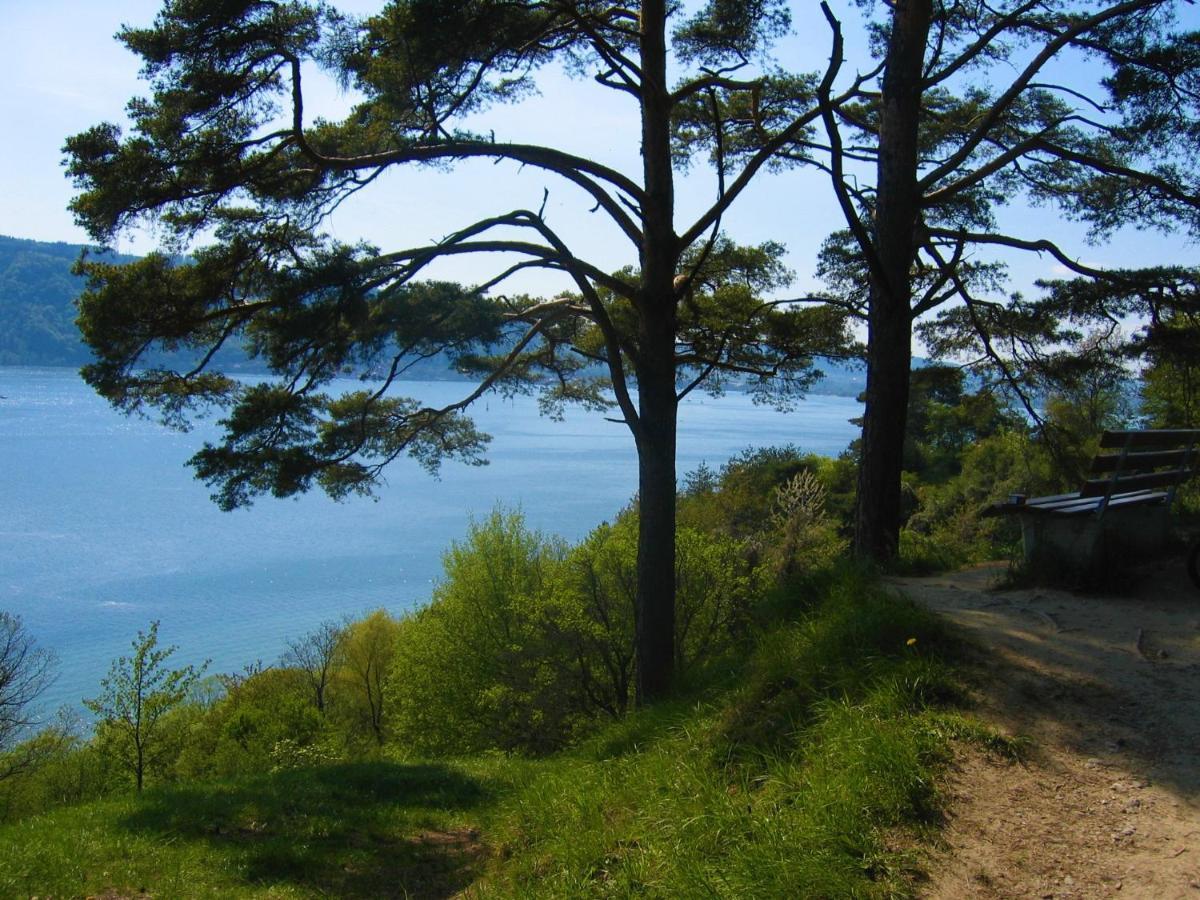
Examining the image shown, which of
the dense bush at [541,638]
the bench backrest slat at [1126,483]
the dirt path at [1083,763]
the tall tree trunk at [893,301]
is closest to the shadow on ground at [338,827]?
the dirt path at [1083,763]

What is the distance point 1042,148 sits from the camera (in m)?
8.07

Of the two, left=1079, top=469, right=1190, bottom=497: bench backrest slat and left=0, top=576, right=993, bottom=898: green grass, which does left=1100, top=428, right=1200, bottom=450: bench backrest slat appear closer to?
left=1079, top=469, right=1190, bottom=497: bench backrest slat

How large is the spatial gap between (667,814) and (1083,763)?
5.16 ft

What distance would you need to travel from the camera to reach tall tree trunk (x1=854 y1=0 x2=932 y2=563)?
762 cm

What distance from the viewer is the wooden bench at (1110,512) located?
5.33 metres

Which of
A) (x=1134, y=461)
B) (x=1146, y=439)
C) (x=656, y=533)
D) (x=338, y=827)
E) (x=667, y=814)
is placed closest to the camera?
(x=667, y=814)

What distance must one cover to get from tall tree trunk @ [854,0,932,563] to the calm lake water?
11784 millimetres

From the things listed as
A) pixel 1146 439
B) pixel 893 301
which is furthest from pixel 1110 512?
pixel 893 301

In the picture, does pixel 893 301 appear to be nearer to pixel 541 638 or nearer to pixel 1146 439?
pixel 1146 439

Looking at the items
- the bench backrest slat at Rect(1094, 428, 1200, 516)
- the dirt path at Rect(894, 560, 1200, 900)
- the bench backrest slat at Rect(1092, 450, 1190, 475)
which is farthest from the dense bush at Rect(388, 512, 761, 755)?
the dirt path at Rect(894, 560, 1200, 900)

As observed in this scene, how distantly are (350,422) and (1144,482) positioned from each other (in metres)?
A: 6.79

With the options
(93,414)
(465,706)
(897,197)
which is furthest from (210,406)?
(93,414)

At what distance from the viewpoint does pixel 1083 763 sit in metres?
3.32

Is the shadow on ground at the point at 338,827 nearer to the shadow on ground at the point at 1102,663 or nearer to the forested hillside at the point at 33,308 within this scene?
the shadow on ground at the point at 1102,663
